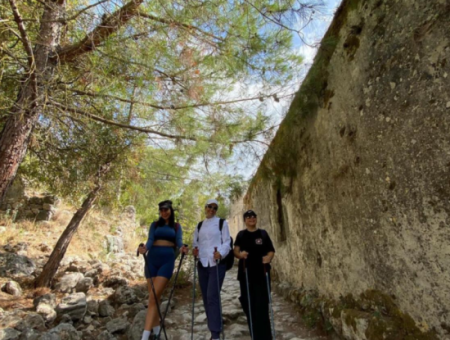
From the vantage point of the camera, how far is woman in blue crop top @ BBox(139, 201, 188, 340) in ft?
10.5

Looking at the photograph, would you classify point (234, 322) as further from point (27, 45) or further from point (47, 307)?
point (27, 45)

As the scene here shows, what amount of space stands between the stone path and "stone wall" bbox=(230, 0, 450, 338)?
59cm

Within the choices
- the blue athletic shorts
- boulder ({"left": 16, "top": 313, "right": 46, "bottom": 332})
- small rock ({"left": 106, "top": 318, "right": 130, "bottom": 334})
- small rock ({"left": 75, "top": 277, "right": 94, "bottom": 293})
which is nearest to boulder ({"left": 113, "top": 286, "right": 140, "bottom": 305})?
small rock ({"left": 75, "top": 277, "right": 94, "bottom": 293})

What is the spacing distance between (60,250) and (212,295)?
3.71 m

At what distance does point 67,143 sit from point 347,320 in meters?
4.33

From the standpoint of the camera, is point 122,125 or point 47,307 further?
point 122,125

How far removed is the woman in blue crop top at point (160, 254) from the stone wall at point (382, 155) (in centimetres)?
185

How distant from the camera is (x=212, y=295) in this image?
314cm

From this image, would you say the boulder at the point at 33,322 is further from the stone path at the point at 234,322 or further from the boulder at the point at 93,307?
the stone path at the point at 234,322

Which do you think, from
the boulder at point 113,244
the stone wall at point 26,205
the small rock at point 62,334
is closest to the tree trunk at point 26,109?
the small rock at point 62,334

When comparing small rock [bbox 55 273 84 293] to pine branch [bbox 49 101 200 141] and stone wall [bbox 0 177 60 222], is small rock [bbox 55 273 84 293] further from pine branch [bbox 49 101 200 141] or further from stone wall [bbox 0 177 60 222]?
stone wall [bbox 0 177 60 222]

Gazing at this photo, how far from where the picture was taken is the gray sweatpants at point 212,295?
3.05 metres

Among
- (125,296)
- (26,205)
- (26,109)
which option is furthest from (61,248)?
(26,205)

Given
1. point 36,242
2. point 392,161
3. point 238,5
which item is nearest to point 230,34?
point 238,5
